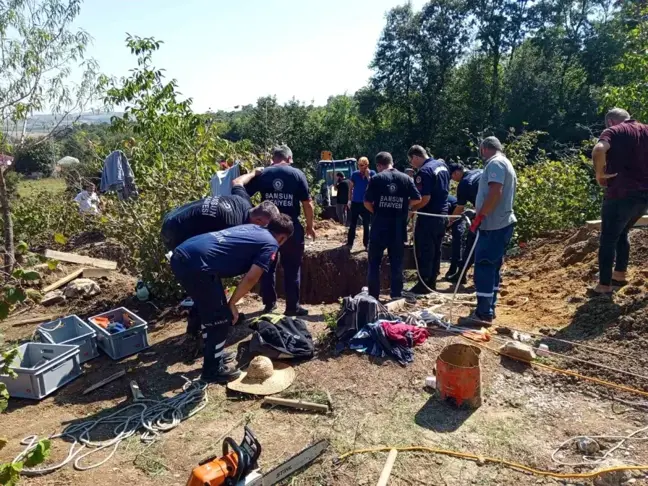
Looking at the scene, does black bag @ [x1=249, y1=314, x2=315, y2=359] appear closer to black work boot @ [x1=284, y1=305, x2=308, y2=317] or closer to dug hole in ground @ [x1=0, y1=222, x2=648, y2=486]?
dug hole in ground @ [x1=0, y1=222, x2=648, y2=486]

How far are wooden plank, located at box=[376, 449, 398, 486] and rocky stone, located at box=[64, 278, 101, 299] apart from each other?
552 cm

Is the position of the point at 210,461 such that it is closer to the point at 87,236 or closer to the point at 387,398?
the point at 387,398

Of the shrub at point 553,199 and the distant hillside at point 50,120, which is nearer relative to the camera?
the distant hillside at point 50,120

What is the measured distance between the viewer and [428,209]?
6625 mm

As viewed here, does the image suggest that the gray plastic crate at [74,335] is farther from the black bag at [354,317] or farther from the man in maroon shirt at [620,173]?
the man in maroon shirt at [620,173]

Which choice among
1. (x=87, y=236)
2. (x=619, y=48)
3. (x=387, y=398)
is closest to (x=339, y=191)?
(x=87, y=236)

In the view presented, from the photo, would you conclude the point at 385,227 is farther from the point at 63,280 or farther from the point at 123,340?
the point at 63,280

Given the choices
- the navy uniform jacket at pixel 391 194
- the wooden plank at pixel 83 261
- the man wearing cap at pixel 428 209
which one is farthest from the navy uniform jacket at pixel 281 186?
the wooden plank at pixel 83 261

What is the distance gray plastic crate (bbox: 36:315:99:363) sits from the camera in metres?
4.96

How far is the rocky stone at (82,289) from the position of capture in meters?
7.14

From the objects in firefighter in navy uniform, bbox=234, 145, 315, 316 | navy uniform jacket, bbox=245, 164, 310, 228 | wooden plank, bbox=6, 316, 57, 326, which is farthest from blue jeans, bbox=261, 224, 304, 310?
wooden plank, bbox=6, 316, 57, 326

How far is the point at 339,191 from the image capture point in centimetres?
1383

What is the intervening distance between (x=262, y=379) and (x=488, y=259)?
2614 millimetres

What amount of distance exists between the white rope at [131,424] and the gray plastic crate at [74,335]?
1281 millimetres
